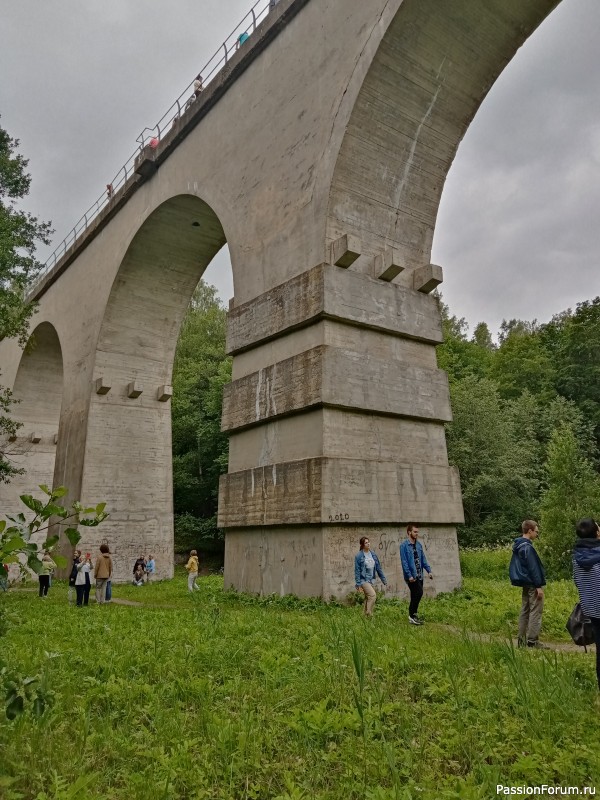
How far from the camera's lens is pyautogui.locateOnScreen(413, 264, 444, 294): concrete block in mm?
9078

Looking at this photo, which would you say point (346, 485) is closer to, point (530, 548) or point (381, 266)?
point (530, 548)

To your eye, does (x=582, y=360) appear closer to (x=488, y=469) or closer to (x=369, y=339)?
(x=488, y=469)

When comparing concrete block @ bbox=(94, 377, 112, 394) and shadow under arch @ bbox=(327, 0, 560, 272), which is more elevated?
shadow under arch @ bbox=(327, 0, 560, 272)

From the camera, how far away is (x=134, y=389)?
53.3ft

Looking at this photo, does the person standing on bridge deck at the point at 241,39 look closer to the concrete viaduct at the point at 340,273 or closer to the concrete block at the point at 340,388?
the concrete viaduct at the point at 340,273

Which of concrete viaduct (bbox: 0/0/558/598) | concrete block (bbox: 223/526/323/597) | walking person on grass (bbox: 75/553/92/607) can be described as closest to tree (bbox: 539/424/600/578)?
concrete viaduct (bbox: 0/0/558/598)

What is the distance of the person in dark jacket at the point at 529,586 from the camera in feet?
16.6

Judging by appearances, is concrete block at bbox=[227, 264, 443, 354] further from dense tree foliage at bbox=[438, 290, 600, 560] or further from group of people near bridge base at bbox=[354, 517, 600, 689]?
dense tree foliage at bbox=[438, 290, 600, 560]

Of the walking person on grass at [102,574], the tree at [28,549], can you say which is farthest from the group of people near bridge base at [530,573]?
the walking person on grass at [102,574]

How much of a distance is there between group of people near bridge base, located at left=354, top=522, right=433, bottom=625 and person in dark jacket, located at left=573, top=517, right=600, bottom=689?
2853 mm

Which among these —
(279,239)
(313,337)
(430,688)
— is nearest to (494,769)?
(430,688)

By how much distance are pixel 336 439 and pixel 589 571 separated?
4504 mm

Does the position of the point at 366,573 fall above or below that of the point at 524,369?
below

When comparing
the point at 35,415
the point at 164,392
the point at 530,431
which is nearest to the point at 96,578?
the point at 164,392
